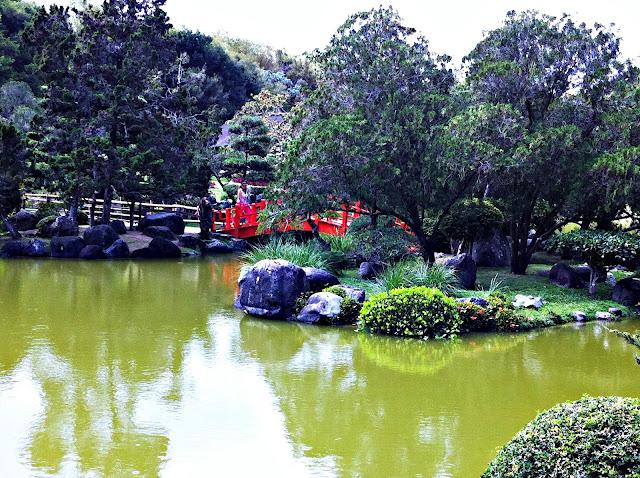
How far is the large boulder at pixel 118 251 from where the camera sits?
2314cm

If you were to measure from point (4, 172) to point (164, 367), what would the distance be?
1408cm

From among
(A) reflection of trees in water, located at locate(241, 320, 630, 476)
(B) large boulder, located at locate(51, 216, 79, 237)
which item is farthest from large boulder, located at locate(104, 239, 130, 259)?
(A) reflection of trees in water, located at locate(241, 320, 630, 476)

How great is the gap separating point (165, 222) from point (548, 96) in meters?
14.5

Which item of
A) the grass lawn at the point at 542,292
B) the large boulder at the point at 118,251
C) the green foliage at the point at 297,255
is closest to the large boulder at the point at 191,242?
the large boulder at the point at 118,251

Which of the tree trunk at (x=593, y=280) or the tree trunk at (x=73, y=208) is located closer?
the tree trunk at (x=593, y=280)

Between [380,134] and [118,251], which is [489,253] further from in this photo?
[118,251]

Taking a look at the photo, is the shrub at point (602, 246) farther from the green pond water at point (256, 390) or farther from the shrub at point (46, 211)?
the shrub at point (46, 211)

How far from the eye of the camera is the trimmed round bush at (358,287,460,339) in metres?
13.1

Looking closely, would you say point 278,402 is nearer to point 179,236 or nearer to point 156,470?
point 156,470

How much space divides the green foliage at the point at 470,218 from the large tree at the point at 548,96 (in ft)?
2.90

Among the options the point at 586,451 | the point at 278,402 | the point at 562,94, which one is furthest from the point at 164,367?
the point at 562,94

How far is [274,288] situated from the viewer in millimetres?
14523

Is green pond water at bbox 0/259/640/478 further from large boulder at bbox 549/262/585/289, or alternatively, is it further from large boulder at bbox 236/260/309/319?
large boulder at bbox 549/262/585/289

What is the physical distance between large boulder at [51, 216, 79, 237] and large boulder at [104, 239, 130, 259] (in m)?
1.76
